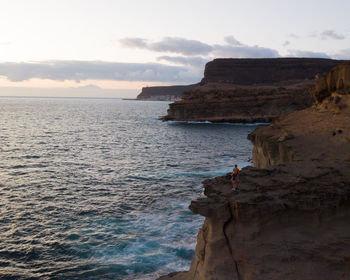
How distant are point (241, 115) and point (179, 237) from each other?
95440 mm

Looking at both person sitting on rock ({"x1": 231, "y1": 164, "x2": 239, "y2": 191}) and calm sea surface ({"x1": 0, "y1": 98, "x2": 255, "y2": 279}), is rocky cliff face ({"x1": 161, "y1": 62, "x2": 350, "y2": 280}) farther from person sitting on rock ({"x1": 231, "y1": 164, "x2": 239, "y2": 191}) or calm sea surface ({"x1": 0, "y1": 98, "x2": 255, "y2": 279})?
calm sea surface ({"x1": 0, "y1": 98, "x2": 255, "y2": 279})

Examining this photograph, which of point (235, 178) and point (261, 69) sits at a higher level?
point (261, 69)

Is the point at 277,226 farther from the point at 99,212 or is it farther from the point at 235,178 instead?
Result: the point at 99,212

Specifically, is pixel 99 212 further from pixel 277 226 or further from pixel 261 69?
pixel 261 69

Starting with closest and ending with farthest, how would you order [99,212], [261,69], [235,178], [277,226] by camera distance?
1. [277,226]
2. [235,178]
3. [99,212]
4. [261,69]

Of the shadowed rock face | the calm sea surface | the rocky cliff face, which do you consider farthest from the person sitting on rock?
the shadowed rock face

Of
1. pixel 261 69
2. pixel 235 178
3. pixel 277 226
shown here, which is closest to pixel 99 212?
pixel 235 178

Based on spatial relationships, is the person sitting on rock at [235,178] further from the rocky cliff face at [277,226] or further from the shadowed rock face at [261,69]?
the shadowed rock face at [261,69]

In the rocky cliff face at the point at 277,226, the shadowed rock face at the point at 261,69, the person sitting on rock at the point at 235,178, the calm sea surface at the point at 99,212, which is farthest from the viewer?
the shadowed rock face at the point at 261,69

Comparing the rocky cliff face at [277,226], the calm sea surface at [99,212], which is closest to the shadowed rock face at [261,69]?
the calm sea surface at [99,212]

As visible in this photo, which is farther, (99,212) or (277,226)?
(99,212)

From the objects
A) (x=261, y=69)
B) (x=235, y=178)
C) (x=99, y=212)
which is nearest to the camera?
(x=235, y=178)

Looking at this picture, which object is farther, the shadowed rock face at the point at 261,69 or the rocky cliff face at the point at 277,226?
the shadowed rock face at the point at 261,69

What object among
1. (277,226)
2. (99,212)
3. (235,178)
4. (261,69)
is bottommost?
(99,212)
